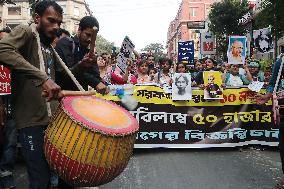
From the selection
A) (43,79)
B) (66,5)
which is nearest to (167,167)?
(43,79)

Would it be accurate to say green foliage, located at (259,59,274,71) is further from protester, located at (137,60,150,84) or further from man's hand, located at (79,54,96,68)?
man's hand, located at (79,54,96,68)

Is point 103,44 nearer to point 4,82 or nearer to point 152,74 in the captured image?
point 152,74

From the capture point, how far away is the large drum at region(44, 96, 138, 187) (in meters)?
2.91

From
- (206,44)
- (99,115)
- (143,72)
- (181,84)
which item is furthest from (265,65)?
(99,115)

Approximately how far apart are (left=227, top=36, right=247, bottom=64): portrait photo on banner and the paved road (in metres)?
2.90

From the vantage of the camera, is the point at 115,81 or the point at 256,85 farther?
the point at 115,81

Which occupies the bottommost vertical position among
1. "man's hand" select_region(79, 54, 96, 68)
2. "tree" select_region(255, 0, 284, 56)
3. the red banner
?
the red banner

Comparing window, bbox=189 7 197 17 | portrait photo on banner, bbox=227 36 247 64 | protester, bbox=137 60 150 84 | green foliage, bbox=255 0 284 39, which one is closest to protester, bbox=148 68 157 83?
protester, bbox=137 60 150 84

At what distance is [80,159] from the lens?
2898 mm

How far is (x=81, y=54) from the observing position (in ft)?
14.2

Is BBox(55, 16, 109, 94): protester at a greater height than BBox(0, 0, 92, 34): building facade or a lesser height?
lesser

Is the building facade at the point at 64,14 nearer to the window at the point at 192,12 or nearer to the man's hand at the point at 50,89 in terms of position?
the window at the point at 192,12

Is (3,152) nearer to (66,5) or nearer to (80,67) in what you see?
(80,67)

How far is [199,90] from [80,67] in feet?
14.9
